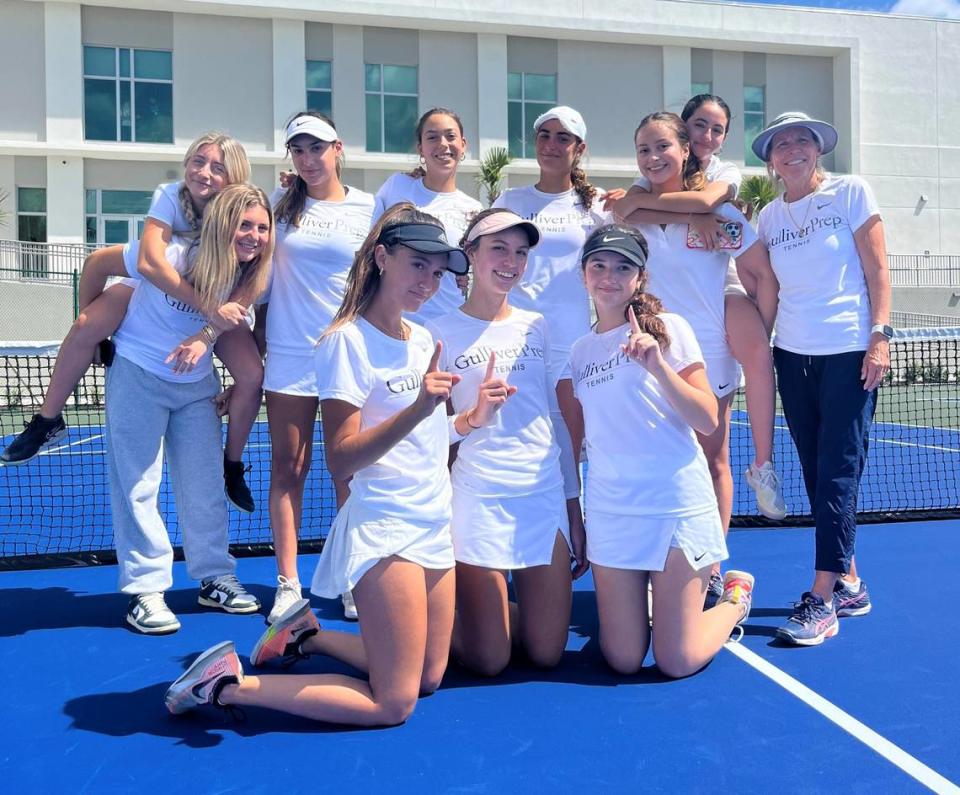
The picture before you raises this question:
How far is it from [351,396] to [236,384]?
143 cm

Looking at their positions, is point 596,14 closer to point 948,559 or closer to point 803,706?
point 948,559

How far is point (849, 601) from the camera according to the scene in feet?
14.0

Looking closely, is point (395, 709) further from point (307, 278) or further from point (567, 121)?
point (567, 121)

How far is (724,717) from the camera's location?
123 inches

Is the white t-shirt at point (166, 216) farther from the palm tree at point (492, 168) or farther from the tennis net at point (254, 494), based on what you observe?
the palm tree at point (492, 168)

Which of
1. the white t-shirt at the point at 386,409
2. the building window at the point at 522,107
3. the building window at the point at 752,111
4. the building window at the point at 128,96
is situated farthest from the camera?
the building window at the point at 752,111

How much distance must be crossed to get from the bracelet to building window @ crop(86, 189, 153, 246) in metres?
21.2

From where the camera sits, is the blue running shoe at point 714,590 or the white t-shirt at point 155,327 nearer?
the white t-shirt at point 155,327

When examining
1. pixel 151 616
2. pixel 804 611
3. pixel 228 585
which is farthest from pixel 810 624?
pixel 151 616

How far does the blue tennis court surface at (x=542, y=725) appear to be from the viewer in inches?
107

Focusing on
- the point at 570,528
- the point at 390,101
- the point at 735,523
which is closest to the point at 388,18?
the point at 390,101

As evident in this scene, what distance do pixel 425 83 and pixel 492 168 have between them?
2.98 metres

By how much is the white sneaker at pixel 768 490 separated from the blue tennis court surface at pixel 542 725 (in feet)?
1.61

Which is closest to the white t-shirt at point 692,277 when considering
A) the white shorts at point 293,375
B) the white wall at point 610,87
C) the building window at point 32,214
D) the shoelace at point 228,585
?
the white shorts at point 293,375
